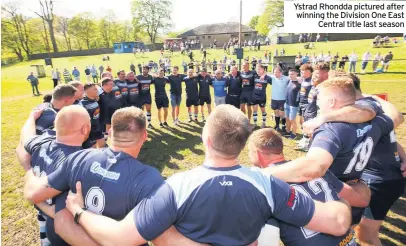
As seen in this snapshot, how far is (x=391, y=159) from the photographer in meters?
3.26

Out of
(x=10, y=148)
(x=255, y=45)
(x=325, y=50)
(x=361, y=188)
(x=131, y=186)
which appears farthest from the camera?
(x=255, y=45)

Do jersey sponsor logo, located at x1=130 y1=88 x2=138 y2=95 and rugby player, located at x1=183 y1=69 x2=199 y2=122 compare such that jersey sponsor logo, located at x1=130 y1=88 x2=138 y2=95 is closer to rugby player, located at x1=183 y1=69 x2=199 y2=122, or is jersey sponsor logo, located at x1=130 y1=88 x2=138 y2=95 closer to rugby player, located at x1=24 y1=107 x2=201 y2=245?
rugby player, located at x1=183 y1=69 x2=199 y2=122

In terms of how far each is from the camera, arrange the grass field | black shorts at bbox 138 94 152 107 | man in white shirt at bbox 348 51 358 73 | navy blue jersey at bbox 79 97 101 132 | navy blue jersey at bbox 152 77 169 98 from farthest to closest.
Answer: man in white shirt at bbox 348 51 358 73, navy blue jersey at bbox 152 77 169 98, black shorts at bbox 138 94 152 107, navy blue jersey at bbox 79 97 101 132, the grass field

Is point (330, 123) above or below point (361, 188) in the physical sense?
above

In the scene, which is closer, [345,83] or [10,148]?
[345,83]

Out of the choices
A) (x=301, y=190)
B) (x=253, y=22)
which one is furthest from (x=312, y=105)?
(x=253, y=22)

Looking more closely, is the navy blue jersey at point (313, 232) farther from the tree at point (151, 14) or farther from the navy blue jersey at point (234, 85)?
the tree at point (151, 14)

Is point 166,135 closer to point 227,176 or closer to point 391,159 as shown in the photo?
point 391,159

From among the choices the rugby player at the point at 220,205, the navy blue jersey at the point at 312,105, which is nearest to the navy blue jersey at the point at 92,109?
the rugby player at the point at 220,205

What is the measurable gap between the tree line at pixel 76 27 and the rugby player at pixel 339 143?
64.4m

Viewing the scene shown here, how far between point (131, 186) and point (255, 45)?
47.0 metres

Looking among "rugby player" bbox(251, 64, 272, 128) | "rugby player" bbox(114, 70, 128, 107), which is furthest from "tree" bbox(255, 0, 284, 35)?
"rugby player" bbox(114, 70, 128, 107)

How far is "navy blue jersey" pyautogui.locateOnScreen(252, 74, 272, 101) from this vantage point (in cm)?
961

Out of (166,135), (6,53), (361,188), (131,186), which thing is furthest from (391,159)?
(6,53)
